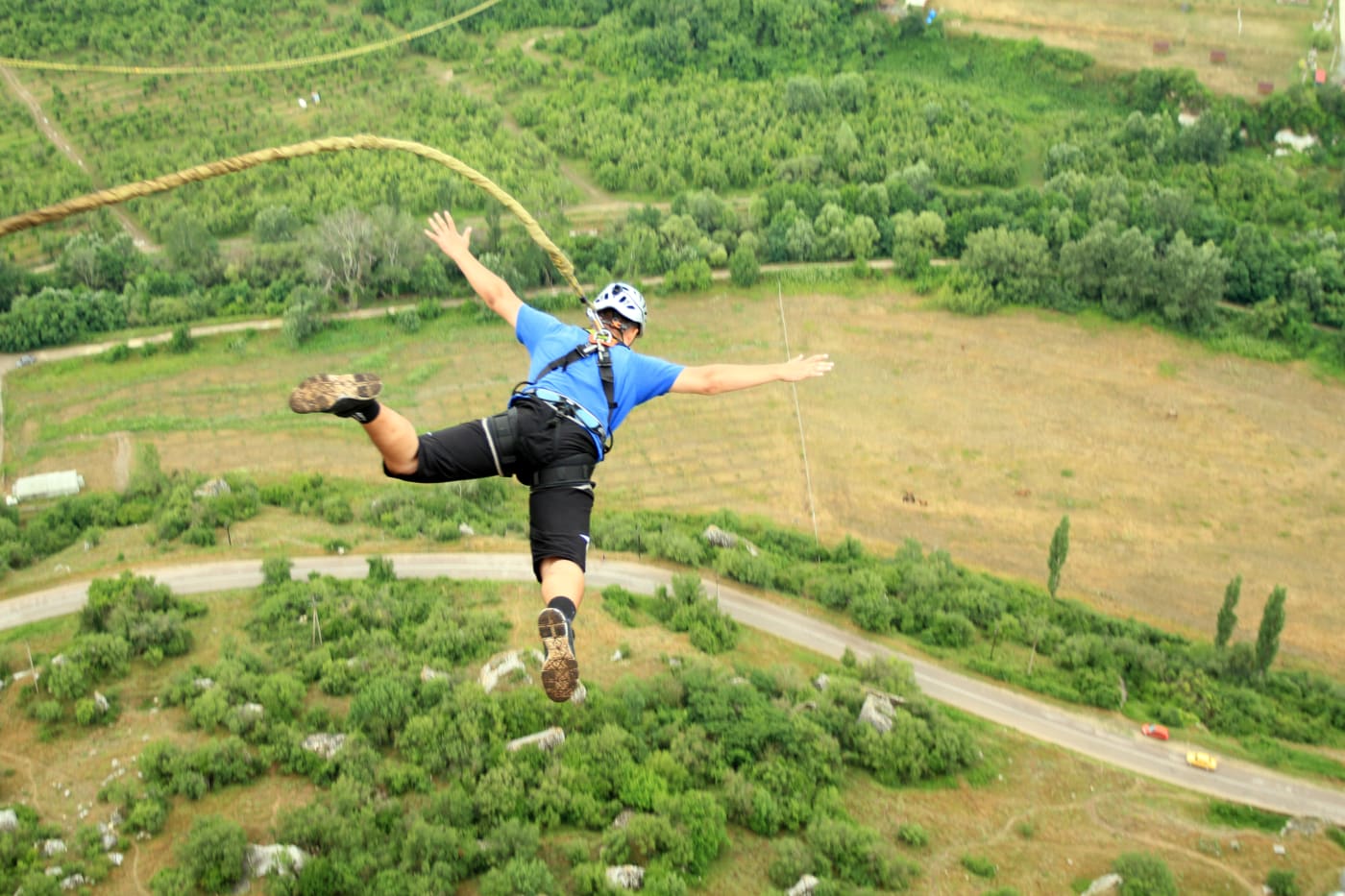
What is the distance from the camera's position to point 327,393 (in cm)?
1062

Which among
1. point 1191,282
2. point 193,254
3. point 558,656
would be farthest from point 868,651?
point 193,254

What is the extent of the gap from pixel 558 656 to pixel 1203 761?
69.2 ft

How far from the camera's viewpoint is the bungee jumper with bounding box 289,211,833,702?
11.5m

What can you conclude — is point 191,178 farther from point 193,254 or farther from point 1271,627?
point 193,254

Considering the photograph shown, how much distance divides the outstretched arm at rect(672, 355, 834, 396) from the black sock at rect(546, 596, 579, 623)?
2.18 meters

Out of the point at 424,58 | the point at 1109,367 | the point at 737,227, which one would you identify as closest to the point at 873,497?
the point at 1109,367

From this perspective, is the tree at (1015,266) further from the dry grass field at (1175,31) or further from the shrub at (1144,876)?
the shrub at (1144,876)

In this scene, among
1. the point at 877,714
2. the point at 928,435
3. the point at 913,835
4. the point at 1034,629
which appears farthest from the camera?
the point at 928,435

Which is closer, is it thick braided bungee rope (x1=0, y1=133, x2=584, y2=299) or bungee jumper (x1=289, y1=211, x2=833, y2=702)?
thick braided bungee rope (x1=0, y1=133, x2=584, y2=299)

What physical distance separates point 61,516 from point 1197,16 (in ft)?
159

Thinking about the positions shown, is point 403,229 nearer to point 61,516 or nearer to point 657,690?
point 61,516

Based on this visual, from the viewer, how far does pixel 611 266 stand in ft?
149

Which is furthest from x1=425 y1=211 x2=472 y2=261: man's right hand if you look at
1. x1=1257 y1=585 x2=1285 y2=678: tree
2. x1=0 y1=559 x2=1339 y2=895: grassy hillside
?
x1=1257 y1=585 x2=1285 y2=678: tree

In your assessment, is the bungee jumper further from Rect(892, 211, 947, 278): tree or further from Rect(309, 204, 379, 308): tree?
Rect(892, 211, 947, 278): tree
